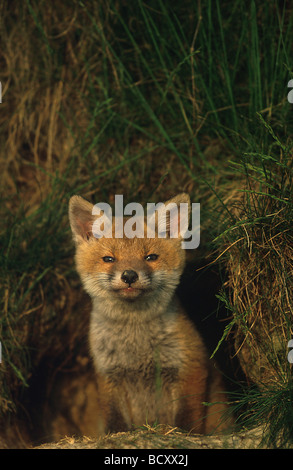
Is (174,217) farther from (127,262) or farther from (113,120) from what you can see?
(113,120)

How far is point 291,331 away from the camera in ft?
8.43

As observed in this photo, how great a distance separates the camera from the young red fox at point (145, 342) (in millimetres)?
2797

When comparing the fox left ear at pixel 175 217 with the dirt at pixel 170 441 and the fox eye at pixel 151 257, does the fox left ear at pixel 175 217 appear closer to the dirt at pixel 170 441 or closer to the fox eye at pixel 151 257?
the fox eye at pixel 151 257

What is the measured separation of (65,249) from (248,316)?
1430mm

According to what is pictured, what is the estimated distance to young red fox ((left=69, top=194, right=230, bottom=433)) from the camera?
9.18 feet

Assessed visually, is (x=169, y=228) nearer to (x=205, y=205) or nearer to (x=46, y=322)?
(x=205, y=205)

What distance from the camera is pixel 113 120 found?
3.71 meters

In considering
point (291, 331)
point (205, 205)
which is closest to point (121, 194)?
point (205, 205)

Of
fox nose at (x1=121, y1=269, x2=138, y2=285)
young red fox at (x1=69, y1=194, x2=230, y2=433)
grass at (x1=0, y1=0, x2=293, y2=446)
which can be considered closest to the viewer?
fox nose at (x1=121, y1=269, x2=138, y2=285)

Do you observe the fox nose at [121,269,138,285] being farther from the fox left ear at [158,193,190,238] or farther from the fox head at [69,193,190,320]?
the fox left ear at [158,193,190,238]

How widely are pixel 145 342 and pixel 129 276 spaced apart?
44 cm

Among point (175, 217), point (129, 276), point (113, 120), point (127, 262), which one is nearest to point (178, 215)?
point (175, 217)

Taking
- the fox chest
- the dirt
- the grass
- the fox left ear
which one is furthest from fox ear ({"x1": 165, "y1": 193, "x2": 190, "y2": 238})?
A: the dirt

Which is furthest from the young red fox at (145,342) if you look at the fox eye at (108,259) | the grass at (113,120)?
the grass at (113,120)
